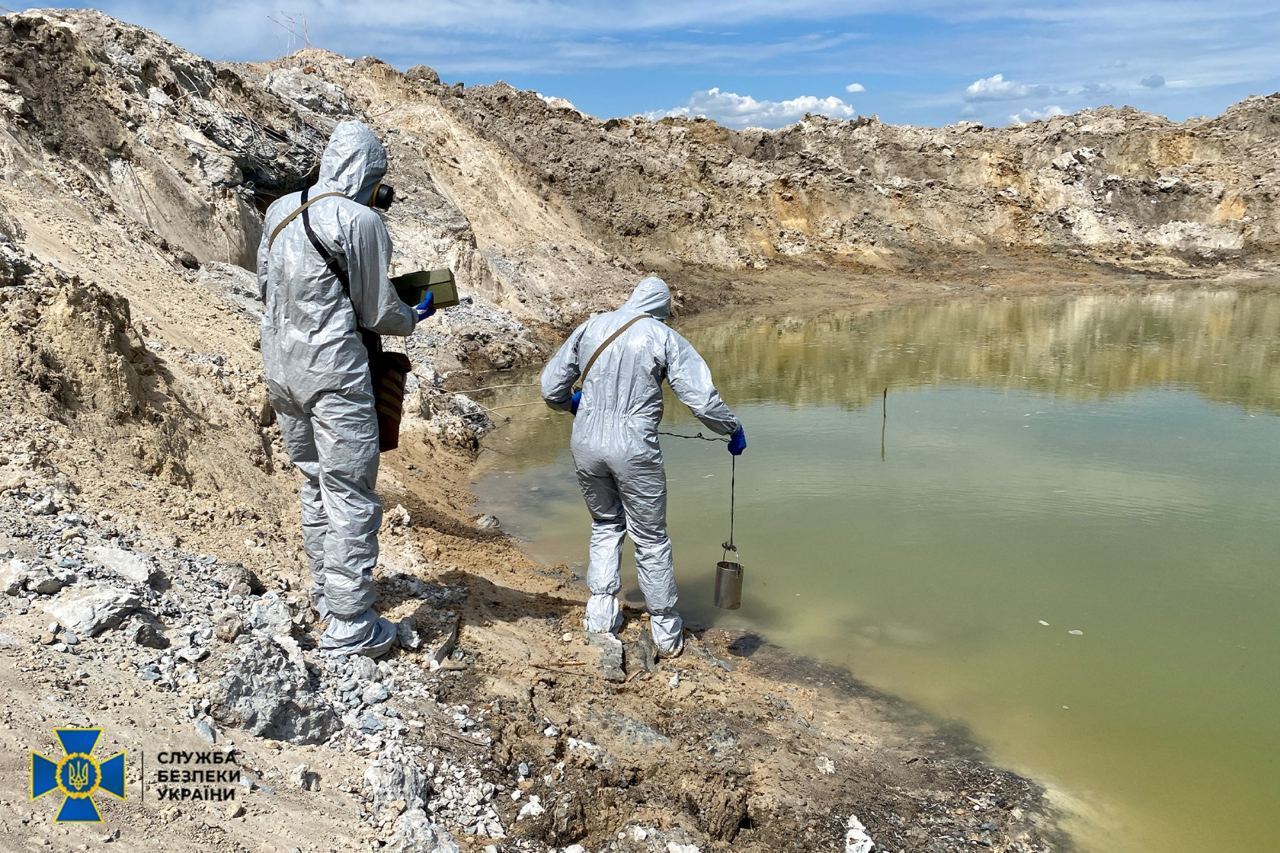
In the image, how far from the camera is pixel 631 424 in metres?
4.36

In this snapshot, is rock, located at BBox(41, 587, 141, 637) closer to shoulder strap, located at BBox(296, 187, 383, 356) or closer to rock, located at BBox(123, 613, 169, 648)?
rock, located at BBox(123, 613, 169, 648)

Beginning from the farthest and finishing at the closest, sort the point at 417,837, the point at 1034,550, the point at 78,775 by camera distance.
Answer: the point at 1034,550 → the point at 417,837 → the point at 78,775

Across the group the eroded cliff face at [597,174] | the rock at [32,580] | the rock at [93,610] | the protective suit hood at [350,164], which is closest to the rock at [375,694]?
the rock at [93,610]

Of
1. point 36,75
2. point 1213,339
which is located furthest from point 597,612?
point 1213,339

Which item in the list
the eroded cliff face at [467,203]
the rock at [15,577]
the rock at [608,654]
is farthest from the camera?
the eroded cliff face at [467,203]

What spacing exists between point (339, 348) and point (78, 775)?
1724mm

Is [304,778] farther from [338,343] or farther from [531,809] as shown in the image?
[338,343]

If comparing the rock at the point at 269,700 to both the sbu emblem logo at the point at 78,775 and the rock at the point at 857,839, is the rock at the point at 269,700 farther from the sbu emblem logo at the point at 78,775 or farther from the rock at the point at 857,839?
the rock at the point at 857,839

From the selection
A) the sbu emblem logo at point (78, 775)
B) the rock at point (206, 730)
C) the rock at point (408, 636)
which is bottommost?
the rock at point (408, 636)

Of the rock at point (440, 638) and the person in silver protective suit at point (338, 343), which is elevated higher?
the person in silver protective suit at point (338, 343)

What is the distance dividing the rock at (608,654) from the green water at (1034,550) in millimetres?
1037

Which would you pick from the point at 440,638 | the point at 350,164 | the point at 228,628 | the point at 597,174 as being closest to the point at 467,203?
the point at 597,174

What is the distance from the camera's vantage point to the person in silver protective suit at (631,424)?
4.33 m

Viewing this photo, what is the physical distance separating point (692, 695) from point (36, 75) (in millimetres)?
10547
